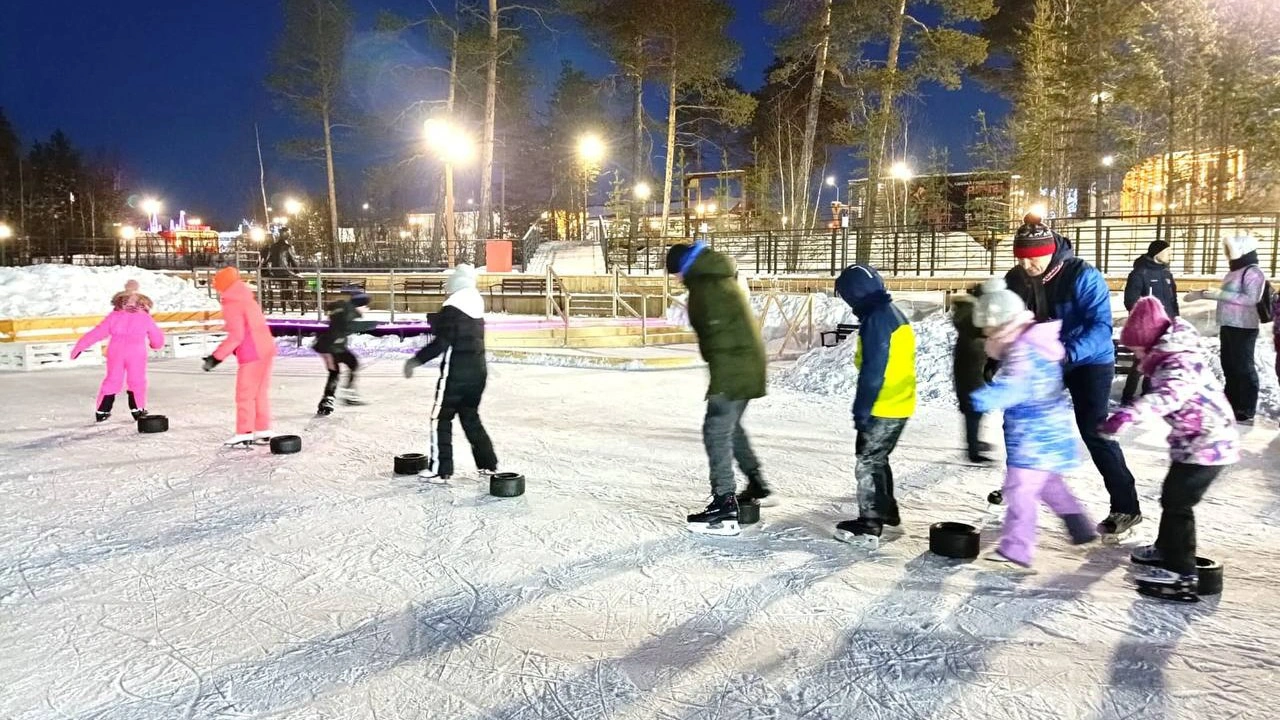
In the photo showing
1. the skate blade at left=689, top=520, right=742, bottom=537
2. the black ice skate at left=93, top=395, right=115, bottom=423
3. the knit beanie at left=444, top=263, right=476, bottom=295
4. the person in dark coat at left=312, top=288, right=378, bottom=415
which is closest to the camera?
the skate blade at left=689, top=520, right=742, bottom=537

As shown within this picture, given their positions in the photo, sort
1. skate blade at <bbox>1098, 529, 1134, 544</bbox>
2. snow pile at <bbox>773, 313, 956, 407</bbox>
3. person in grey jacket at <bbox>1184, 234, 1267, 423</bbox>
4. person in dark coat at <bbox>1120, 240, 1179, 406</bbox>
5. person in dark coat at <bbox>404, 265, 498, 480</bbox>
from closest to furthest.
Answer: skate blade at <bbox>1098, 529, 1134, 544</bbox> → person in dark coat at <bbox>404, 265, 498, 480</bbox> → person in grey jacket at <bbox>1184, 234, 1267, 423</bbox> → person in dark coat at <bbox>1120, 240, 1179, 406</bbox> → snow pile at <bbox>773, 313, 956, 407</bbox>

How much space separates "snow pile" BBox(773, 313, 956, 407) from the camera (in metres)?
8.92

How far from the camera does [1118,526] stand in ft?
13.5

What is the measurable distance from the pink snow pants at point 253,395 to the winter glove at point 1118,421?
5660 millimetres

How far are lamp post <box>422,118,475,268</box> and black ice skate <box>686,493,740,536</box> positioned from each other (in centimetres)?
2165

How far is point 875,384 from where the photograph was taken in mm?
4004

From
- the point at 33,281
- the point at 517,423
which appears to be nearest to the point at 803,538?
the point at 517,423

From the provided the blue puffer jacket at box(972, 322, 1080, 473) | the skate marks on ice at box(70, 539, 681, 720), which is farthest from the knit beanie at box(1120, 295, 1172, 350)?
the skate marks on ice at box(70, 539, 681, 720)

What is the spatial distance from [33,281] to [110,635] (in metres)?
18.2

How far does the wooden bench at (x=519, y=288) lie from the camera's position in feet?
68.8

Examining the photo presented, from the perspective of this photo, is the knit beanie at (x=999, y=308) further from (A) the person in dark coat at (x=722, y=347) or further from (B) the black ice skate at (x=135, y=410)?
(B) the black ice skate at (x=135, y=410)

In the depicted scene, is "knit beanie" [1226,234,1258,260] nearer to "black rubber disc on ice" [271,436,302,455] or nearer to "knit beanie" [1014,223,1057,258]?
"knit beanie" [1014,223,1057,258]

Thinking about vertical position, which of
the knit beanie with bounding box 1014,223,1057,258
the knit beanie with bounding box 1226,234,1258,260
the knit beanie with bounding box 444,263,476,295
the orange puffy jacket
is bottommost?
the orange puffy jacket

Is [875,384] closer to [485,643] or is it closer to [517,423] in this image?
[485,643]
